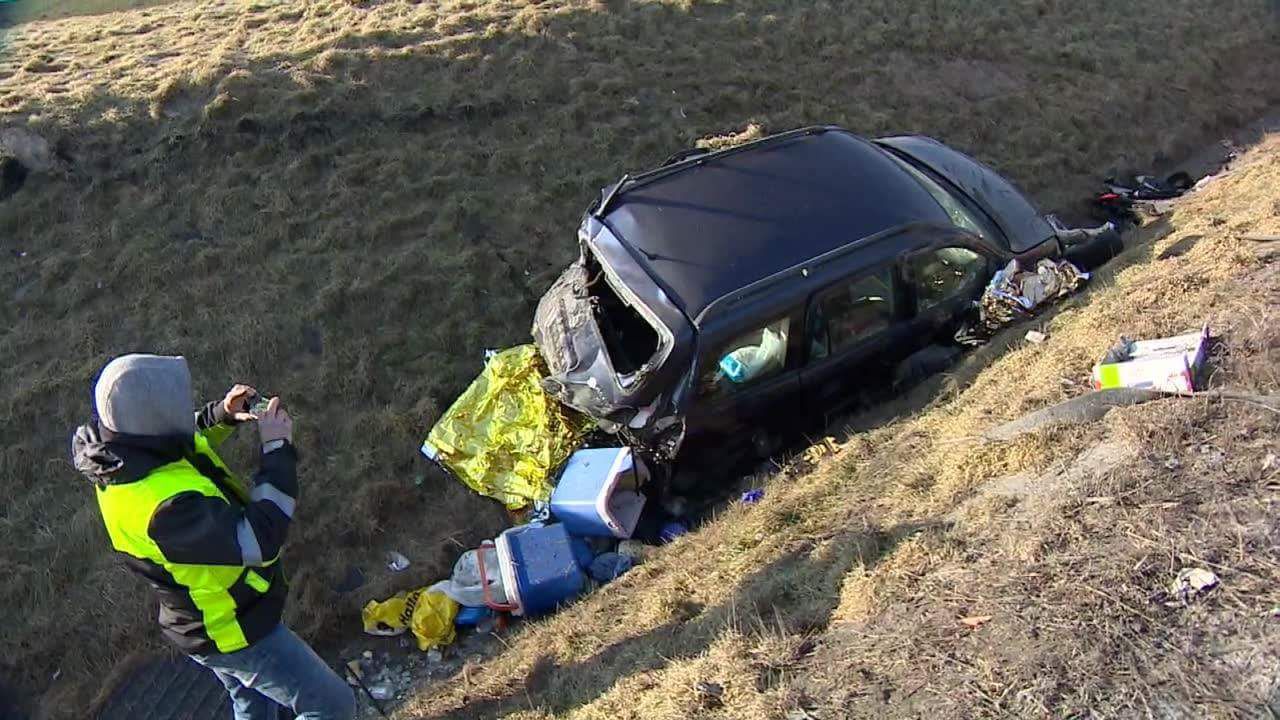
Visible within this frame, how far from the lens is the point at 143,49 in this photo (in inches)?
396

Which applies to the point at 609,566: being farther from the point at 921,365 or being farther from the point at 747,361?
the point at 921,365

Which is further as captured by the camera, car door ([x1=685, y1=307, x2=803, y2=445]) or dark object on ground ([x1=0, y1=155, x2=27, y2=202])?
dark object on ground ([x1=0, y1=155, x2=27, y2=202])

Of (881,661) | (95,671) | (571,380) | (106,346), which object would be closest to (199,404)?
(106,346)

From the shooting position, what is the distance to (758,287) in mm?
4801

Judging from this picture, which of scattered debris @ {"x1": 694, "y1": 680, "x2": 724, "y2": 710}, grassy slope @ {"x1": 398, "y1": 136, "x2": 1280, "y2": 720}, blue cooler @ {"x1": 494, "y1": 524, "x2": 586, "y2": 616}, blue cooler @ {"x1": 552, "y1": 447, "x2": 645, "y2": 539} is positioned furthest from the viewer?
blue cooler @ {"x1": 552, "y1": 447, "x2": 645, "y2": 539}

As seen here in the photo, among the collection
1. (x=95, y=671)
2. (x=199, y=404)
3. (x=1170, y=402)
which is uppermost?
(x=1170, y=402)

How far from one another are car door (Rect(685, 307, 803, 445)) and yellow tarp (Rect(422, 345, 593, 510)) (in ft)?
3.43

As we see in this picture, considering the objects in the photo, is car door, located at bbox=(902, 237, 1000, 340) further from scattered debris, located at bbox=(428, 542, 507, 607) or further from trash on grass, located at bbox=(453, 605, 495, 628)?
trash on grass, located at bbox=(453, 605, 495, 628)

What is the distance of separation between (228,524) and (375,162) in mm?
5736

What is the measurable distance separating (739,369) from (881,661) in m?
2.16

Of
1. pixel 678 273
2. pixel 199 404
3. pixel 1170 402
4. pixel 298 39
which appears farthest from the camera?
pixel 298 39

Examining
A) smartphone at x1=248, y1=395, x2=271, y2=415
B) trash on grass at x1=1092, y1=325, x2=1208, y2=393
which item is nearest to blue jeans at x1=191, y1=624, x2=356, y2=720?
smartphone at x1=248, y1=395, x2=271, y2=415

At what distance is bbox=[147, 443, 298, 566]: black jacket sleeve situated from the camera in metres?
3.01

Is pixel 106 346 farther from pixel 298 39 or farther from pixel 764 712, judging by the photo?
pixel 764 712
